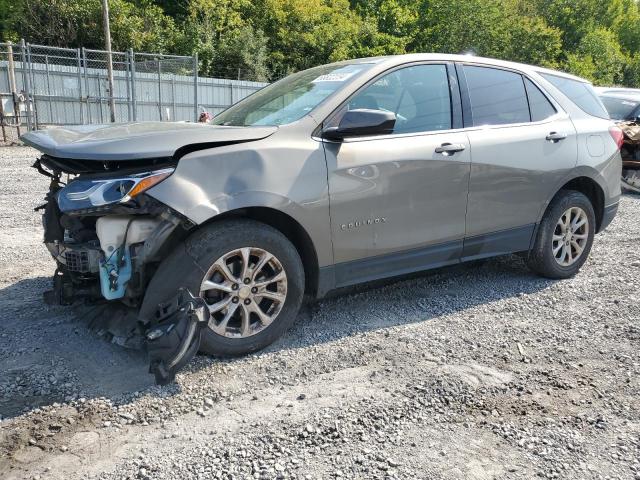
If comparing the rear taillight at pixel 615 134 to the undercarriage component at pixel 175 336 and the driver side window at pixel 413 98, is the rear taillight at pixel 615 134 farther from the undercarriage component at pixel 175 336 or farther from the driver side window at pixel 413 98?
the undercarriage component at pixel 175 336

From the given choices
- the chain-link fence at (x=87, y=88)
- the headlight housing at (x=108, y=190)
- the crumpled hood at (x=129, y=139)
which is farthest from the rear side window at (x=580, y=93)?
the chain-link fence at (x=87, y=88)

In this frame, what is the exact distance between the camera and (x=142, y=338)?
333cm

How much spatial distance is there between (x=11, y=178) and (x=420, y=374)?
8913 millimetres

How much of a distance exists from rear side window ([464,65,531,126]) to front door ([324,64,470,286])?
0.68 ft

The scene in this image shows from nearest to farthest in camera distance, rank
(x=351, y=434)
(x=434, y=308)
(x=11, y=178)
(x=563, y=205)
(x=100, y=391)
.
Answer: (x=351, y=434)
(x=100, y=391)
(x=434, y=308)
(x=563, y=205)
(x=11, y=178)

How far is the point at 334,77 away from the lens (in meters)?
4.10

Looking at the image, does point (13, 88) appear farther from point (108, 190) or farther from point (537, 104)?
point (537, 104)

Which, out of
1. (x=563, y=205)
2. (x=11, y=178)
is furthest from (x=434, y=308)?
(x=11, y=178)

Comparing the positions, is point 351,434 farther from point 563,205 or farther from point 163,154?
point 563,205

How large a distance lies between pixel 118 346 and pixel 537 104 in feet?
12.6

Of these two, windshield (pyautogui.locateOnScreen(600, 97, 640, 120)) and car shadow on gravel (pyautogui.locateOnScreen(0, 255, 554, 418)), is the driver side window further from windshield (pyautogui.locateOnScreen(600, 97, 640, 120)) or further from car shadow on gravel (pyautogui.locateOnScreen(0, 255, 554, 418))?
windshield (pyautogui.locateOnScreen(600, 97, 640, 120))

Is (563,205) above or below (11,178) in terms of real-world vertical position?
above

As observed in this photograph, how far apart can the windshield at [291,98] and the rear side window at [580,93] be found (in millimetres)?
2119

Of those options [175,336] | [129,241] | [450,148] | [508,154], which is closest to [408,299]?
[450,148]
